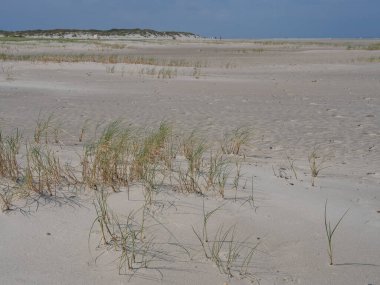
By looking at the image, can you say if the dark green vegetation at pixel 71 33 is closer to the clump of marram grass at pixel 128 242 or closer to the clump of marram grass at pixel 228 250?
the clump of marram grass at pixel 128 242

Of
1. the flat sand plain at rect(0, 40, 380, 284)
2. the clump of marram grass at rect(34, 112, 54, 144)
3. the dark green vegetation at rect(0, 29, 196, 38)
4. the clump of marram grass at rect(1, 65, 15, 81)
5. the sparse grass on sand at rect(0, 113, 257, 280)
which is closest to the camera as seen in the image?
the flat sand plain at rect(0, 40, 380, 284)

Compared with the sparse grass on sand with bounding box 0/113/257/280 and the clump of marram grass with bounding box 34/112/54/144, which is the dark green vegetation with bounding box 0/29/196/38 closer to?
the clump of marram grass with bounding box 34/112/54/144

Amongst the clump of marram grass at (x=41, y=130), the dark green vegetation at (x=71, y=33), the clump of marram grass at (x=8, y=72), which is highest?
the dark green vegetation at (x=71, y=33)

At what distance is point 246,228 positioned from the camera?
2.62 m

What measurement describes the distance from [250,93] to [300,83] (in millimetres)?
3358

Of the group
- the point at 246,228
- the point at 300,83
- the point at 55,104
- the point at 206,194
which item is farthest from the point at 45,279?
the point at 300,83

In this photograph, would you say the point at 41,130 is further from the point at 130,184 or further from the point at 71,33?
the point at 71,33

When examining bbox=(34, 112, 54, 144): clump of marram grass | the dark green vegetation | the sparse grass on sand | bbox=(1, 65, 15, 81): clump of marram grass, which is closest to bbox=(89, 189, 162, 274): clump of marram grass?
the sparse grass on sand

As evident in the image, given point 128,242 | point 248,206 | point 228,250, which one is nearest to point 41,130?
point 248,206

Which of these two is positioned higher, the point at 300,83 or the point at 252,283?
the point at 300,83

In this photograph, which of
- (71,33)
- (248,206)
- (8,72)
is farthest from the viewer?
(71,33)

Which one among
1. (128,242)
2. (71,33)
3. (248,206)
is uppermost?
(71,33)

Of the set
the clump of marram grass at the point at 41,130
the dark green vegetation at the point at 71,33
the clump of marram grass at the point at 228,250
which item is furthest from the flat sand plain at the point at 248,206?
the dark green vegetation at the point at 71,33

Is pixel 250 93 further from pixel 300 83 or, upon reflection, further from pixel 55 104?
pixel 55 104
